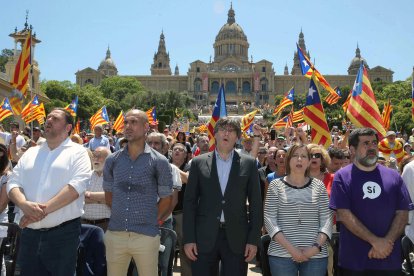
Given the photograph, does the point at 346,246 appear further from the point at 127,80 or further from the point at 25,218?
the point at 127,80

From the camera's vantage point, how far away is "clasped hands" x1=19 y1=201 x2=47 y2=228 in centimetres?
413

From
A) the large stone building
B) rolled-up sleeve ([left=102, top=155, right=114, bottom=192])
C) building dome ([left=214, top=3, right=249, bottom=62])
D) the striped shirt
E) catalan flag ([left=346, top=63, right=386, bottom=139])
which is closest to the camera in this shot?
the striped shirt

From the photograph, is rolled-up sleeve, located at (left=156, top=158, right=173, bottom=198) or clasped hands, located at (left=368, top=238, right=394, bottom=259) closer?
clasped hands, located at (left=368, top=238, right=394, bottom=259)

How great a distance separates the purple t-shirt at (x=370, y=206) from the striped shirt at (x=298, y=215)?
6.0 inches

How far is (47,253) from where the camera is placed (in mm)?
4250

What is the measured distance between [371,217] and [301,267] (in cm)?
73

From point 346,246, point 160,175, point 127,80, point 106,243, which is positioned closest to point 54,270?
point 106,243

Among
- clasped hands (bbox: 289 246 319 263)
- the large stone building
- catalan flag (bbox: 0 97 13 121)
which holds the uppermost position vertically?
the large stone building

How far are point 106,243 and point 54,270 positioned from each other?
1.57 feet

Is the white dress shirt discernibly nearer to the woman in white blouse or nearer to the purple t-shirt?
the woman in white blouse

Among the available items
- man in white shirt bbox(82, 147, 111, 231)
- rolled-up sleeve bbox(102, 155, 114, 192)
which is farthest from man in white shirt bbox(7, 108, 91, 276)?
man in white shirt bbox(82, 147, 111, 231)

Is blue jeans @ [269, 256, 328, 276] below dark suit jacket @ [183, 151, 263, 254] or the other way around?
below

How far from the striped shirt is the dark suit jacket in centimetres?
14

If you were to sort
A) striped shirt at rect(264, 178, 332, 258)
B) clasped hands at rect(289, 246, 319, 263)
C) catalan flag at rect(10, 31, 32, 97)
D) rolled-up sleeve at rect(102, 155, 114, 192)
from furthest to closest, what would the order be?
catalan flag at rect(10, 31, 32, 97) → rolled-up sleeve at rect(102, 155, 114, 192) → striped shirt at rect(264, 178, 332, 258) → clasped hands at rect(289, 246, 319, 263)
